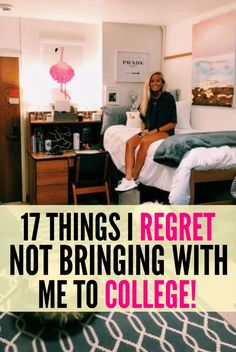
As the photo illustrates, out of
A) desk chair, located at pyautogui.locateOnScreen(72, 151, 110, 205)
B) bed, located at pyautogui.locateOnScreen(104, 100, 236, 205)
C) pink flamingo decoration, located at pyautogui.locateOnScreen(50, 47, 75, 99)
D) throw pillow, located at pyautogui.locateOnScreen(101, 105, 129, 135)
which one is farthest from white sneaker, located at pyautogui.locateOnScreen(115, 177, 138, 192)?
pink flamingo decoration, located at pyautogui.locateOnScreen(50, 47, 75, 99)

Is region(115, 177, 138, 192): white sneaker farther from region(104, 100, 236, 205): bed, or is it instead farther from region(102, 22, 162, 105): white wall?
region(102, 22, 162, 105): white wall

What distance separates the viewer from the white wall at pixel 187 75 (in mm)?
4340

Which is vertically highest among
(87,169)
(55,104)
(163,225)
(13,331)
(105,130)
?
(55,104)

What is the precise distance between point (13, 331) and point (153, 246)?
1.50 m

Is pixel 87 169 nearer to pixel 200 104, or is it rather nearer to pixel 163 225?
pixel 163 225

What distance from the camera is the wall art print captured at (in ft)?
13.6

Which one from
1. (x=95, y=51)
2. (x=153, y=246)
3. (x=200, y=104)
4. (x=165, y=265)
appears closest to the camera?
(x=165, y=265)

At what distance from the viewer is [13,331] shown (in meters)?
2.29

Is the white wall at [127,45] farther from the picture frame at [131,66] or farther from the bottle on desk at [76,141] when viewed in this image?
the bottle on desk at [76,141]

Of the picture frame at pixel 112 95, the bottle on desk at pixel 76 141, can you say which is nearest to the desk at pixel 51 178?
the bottle on desk at pixel 76 141

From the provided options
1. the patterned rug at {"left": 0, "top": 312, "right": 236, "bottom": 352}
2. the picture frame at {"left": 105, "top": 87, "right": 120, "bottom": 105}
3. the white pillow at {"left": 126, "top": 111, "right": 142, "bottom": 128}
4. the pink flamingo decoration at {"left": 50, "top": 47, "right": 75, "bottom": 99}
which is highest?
the pink flamingo decoration at {"left": 50, "top": 47, "right": 75, "bottom": 99}

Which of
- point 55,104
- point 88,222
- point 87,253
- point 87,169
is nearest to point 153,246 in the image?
point 87,253

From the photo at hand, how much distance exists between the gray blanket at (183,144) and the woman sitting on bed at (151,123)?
0.49 m

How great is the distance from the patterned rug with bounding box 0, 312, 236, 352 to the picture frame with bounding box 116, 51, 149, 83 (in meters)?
3.40
